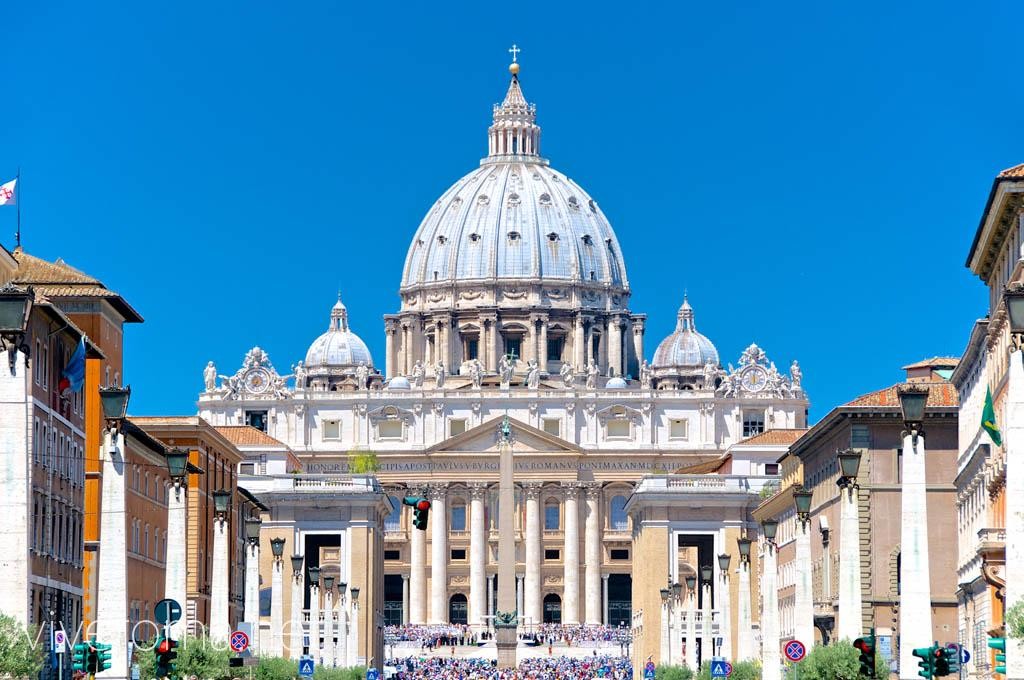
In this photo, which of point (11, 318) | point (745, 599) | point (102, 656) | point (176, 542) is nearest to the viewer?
point (11, 318)

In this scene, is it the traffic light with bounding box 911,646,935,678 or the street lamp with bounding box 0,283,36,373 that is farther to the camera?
the traffic light with bounding box 911,646,935,678

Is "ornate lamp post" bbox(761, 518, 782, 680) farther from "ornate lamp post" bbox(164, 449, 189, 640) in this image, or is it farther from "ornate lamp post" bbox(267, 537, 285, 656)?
"ornate lamp post" bbox(267, 537, 285, 656)

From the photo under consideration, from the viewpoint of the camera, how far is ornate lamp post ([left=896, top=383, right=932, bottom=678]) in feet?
145

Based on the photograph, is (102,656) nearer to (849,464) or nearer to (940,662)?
(940,662)

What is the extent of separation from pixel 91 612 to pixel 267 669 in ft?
17.8

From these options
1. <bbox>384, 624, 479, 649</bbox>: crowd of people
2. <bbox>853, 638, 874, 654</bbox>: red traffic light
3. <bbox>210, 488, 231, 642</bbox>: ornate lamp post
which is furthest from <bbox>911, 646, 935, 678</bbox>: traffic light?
<bbox>384, 624, 479, 649</bbox>: crowd of people

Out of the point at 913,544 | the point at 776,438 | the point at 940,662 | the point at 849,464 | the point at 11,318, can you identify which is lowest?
the point at 940,662

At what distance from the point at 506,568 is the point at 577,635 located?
34914 mm

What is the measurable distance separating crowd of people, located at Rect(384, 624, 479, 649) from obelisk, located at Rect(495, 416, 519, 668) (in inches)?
933

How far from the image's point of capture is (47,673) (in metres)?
69.4

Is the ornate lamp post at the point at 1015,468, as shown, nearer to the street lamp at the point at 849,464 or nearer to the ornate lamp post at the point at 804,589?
the street lamp at the point at 849,464

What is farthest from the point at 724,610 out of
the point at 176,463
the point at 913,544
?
the point at 913,544

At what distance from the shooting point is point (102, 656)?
47250 millimetres

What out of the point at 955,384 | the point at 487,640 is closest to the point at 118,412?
the point at 955,384
